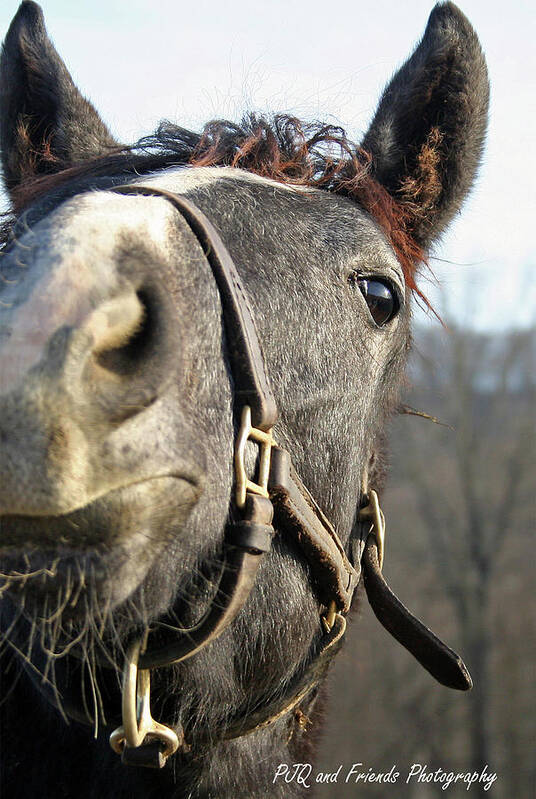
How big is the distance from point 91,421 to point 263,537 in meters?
0.62

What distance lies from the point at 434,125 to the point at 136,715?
2531mm

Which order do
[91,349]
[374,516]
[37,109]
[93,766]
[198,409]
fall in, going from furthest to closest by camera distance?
1. [37,109]
2. [374,516]
3. [93,766]
4. [198,409]
5. [91,349]

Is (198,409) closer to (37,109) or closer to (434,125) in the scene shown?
(434,125)

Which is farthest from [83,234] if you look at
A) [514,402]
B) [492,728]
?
[514,402]

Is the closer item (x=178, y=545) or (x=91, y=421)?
(x=91, y=421)

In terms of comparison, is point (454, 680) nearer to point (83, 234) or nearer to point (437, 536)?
point (83, 234)

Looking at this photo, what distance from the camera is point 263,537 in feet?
6.31

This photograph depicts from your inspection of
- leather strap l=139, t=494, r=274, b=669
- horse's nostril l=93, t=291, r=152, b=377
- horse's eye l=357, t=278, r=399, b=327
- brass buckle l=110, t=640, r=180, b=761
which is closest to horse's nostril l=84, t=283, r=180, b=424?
horse's nostril l=93, t=291, r=152, b=377

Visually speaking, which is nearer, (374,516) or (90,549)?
(90,549)

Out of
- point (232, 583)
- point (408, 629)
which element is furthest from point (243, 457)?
point (408, 629)

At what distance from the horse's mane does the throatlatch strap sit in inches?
45.6

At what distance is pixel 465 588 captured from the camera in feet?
71.4

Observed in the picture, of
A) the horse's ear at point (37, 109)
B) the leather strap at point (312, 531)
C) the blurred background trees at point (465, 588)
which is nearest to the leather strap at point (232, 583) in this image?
the leather strap at point (312, 531)

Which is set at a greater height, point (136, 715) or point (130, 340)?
point (130, 340)
